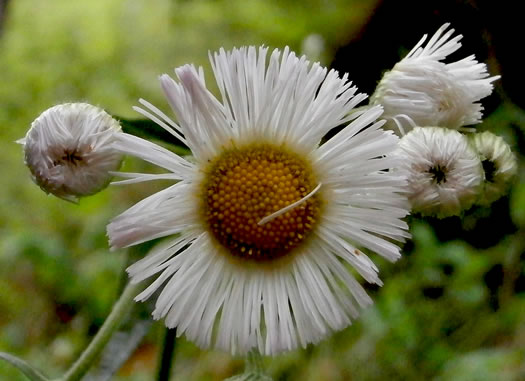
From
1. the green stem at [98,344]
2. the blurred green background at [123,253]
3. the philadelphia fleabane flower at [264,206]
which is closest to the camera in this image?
the philadelphia fleabane flower at [264,206]

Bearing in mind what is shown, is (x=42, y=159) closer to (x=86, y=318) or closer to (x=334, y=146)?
(x=334, y=146)

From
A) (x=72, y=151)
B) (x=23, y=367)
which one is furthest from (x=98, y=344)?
(x=72, y=151)

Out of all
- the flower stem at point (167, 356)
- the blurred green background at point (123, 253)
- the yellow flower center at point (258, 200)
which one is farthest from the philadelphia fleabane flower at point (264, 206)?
the blurred green background at point (123, 253)

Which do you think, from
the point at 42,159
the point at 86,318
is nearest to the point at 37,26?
the point at 86,318

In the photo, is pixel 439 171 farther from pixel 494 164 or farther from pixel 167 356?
pixel 167 356

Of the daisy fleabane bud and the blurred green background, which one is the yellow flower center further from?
the blurred green background

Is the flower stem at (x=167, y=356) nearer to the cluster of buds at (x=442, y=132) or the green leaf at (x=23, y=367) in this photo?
the green leaf at (x=23, y=367)

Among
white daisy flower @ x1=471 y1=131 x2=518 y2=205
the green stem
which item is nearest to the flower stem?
the green stem
